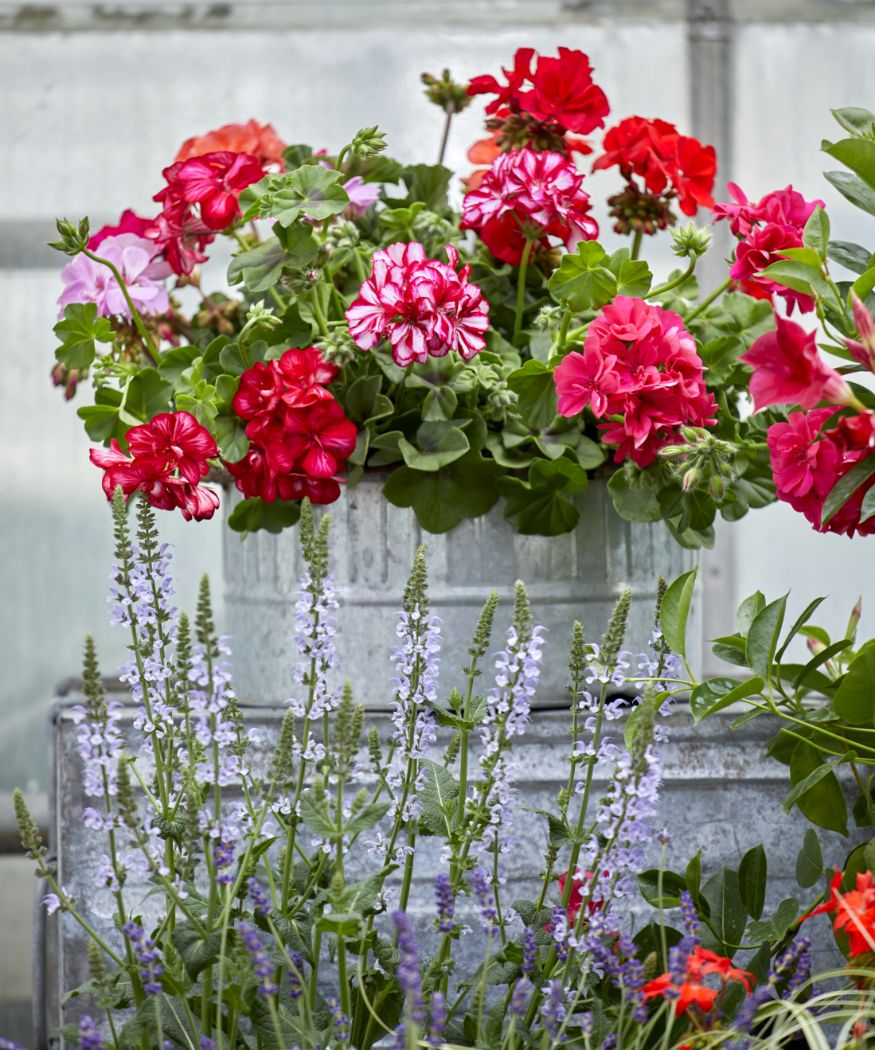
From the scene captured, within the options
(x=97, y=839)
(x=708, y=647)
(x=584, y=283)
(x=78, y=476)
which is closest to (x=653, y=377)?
(x=584, y=283)

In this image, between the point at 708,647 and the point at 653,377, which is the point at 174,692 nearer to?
the point at 653,377

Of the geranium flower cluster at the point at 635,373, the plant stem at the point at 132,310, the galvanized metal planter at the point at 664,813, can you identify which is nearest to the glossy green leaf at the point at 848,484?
the geranium flower cluster at the point at 635,373

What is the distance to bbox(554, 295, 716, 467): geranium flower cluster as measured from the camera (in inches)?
28.6

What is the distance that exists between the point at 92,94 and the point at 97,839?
125 centimetres

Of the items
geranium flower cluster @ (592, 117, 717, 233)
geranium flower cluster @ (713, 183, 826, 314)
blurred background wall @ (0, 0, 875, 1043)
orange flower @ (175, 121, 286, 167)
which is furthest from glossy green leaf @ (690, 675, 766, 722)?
blurred background wall @ (0, 0, 875, 1043)

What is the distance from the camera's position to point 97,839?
31.5 inches

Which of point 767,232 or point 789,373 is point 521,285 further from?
point 789,373

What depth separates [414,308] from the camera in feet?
2.40

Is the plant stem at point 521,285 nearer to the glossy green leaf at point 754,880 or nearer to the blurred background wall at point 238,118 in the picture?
the glossy green leaf at point 754,880

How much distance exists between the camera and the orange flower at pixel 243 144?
952mm

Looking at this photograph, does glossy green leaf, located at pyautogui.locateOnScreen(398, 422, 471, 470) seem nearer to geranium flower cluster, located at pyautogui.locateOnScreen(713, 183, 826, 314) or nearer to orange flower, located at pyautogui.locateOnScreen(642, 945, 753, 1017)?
geranium flower cluster, located at pyautogui.locateOnScreen(713, 183, 826, 314)

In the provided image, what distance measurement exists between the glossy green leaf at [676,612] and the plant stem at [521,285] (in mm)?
250

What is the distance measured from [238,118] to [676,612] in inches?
50.3

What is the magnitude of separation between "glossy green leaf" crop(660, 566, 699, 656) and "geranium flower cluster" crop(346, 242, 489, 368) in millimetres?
182
